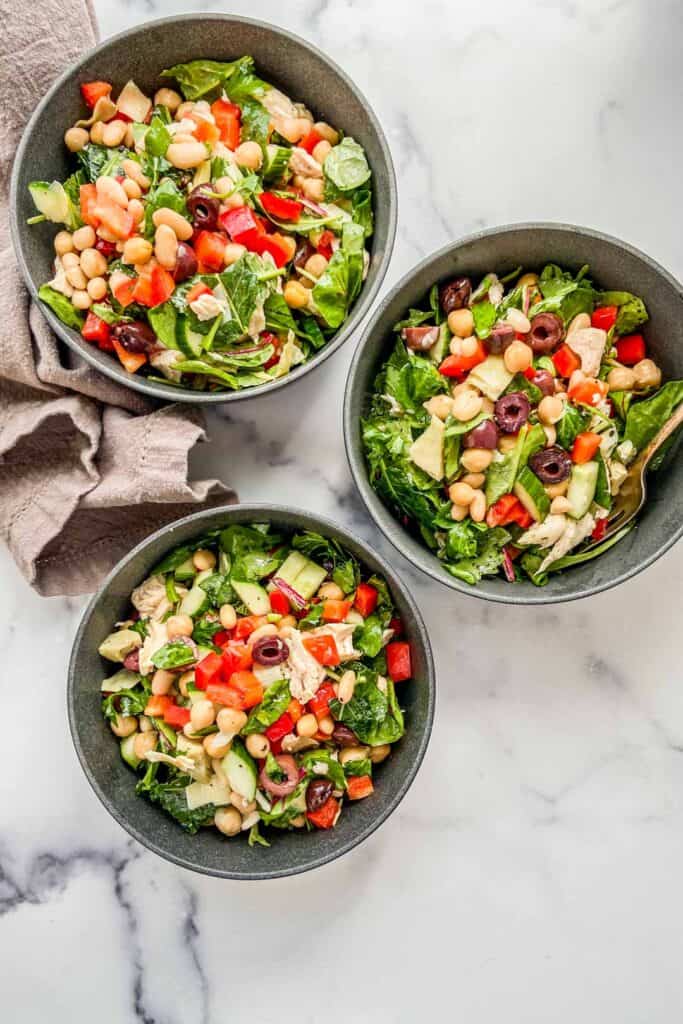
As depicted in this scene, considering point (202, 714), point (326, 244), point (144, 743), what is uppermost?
point (326, 244)

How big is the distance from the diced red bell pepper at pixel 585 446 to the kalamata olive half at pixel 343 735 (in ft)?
2.92

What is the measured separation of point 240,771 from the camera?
2338 millimetres

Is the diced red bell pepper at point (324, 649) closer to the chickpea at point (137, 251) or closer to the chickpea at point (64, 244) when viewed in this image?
the chickpea at point (137, 251)

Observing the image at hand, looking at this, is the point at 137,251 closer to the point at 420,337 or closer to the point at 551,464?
the point at 420,337

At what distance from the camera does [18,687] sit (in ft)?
8.98

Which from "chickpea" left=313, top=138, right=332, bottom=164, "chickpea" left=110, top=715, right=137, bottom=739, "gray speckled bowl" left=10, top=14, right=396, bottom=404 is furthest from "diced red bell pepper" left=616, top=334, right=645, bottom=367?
"chickpea" left=110, top=715, right=137, bottom=739

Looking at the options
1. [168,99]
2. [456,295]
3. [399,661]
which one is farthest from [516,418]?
[168,99]

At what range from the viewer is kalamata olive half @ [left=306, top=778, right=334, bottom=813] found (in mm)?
2359

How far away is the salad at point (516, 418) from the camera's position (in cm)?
230

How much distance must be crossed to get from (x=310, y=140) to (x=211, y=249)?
1.43 ft

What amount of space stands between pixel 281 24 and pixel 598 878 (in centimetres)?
264

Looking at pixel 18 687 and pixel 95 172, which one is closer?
pixel 95 172

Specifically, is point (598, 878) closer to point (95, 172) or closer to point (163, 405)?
point (163, 405)

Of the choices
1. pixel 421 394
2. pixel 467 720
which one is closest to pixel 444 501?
pixel 421 394
